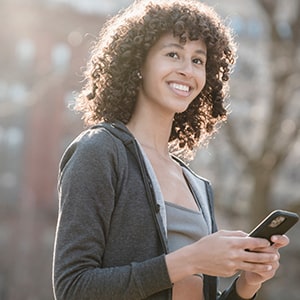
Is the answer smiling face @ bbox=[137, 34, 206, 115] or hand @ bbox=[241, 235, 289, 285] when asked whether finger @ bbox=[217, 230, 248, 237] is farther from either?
smiling face @ bbox=[137, 34, 206, 115]

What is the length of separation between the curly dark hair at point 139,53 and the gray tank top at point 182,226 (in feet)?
1.23

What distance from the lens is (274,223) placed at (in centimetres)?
238

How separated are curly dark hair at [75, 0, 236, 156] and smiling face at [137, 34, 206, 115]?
1.0 inches

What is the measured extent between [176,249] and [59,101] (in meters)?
25.2

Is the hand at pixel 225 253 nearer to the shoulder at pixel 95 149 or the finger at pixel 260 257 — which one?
the finger at pixel 260 257

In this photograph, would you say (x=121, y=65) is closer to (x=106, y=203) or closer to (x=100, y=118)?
(x=100, y=118)

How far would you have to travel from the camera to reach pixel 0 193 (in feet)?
89.1

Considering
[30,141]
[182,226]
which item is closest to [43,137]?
[30,141]

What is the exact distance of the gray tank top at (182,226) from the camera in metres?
2.57

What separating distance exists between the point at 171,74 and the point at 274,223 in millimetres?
632

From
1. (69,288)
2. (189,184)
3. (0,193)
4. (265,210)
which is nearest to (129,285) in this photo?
(69,288)

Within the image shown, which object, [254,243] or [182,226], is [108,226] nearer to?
[182,226]

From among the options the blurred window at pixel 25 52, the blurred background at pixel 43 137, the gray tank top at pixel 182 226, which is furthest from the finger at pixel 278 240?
the blurred window at pixel 25 52

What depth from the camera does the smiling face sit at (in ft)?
8.89
